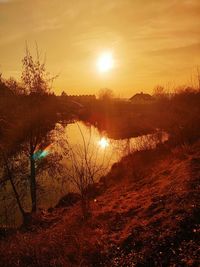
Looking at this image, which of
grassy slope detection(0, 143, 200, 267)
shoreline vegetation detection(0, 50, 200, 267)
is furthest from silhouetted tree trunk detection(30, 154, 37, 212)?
grassy slope detection(0, 143, 200, 267)

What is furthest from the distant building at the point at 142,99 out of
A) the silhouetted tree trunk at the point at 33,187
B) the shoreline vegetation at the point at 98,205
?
the silhouetted tree trunk at the point at 33,187

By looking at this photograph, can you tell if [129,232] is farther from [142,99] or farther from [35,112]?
[142,99]

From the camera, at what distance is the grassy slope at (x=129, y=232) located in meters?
6.19

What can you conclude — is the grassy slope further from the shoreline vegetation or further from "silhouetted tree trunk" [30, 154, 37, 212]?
"silhouetted tree trunk" [30, 154, 37, 212]

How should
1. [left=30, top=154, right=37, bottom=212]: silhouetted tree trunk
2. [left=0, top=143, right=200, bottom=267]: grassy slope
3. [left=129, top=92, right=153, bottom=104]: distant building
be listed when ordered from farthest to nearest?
1. [left=129, top=92, right=153, bottom=104]: distant building
2. [left=30, top=154, right=37, bottom=212]: silhouetted tree trunk
3. [left=0, top=143, right=200, bottom=267]: grassy slope

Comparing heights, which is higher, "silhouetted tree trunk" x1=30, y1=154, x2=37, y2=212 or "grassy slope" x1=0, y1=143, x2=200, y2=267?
"silhouetted tree trunk" x1=30, y1=154, x2=37, y2=212

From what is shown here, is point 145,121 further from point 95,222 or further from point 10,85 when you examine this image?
point 95,222

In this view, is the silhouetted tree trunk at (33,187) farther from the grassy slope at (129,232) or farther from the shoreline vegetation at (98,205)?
the grassy slope at (129,232)

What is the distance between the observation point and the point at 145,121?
129 ft

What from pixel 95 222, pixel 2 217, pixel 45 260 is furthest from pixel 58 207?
pixel 45 260

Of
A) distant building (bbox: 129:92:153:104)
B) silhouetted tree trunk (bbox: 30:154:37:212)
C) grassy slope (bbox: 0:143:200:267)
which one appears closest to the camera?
grassy slope (bbox: 0:143:200:267)

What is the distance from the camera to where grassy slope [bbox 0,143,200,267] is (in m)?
6.19

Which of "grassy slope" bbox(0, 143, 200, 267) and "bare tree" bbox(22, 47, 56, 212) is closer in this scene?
"grassy slope" bbox(0, 143, 200, 267)

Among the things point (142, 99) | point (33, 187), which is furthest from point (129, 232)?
point (142, 99)
